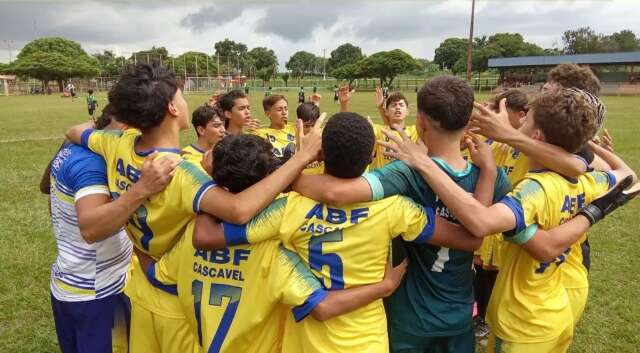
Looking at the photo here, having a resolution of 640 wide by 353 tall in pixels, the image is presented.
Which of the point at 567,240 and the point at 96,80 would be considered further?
the point at 96,80

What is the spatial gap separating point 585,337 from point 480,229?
3.06 meters

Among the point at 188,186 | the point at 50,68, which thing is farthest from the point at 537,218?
the point at 50,68

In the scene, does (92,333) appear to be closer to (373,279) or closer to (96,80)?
(373,279)

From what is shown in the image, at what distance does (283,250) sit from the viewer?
2096 millimetres

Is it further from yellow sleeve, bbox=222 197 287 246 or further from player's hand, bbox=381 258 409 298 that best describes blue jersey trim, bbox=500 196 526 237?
yellow sleeve, bbox=222 197 287 246

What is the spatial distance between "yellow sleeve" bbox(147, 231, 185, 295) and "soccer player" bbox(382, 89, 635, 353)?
46.8 inches

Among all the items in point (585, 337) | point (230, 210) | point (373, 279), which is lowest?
point (585, 337)

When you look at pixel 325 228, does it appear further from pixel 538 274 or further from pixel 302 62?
pixel 302 62

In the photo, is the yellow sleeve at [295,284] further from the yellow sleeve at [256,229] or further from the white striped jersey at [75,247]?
the white striped jersey at [75,247]

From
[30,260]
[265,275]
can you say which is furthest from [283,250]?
[30,260]

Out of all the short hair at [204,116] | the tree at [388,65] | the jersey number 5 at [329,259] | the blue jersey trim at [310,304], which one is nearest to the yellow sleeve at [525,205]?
the jersey number 5 at [329,259]

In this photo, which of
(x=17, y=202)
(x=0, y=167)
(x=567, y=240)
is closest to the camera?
(x=567, y=240)

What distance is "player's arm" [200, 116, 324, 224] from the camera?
1.96 meters

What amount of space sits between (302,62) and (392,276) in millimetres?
134375
